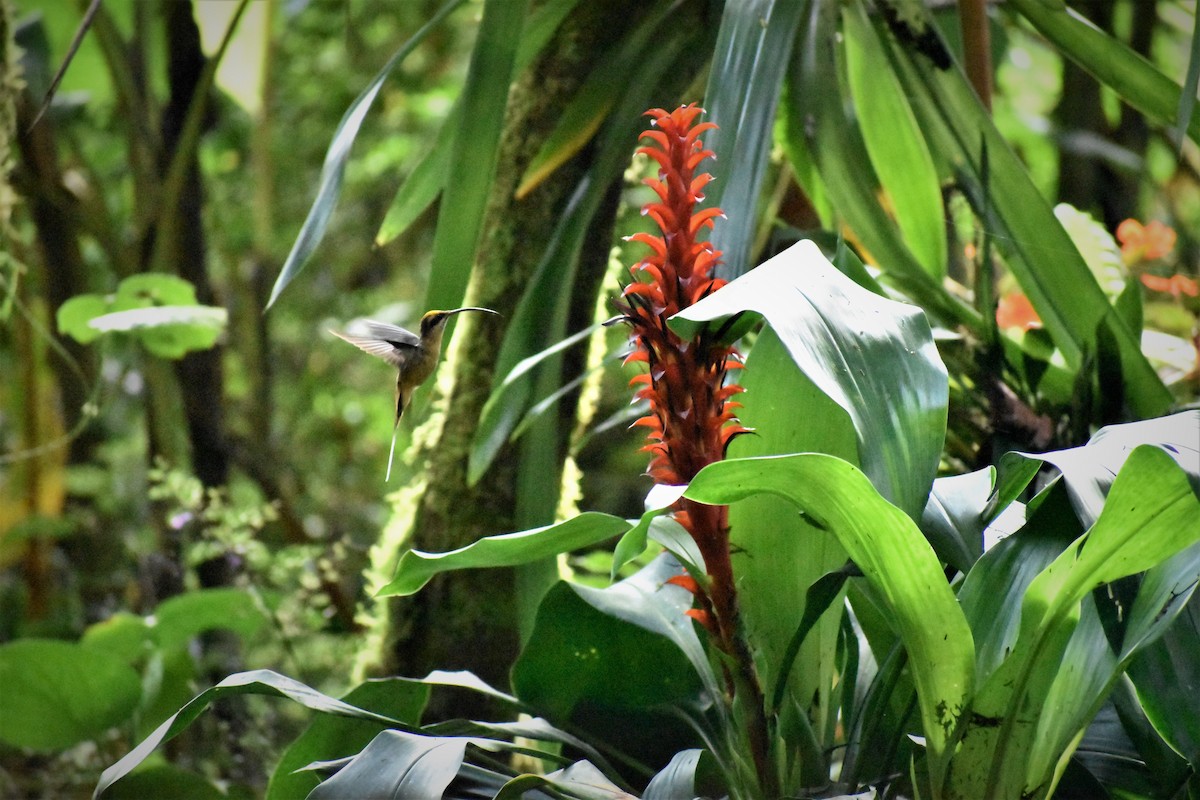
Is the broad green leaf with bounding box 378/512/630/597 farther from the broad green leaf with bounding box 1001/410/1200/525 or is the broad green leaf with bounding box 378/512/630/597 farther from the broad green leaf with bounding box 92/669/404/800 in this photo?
the broad green leaf with bounding box 1001/410/1200/525

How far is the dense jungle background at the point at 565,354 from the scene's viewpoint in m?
0.58

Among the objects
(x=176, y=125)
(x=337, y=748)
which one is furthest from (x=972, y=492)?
(x=176, y=125)

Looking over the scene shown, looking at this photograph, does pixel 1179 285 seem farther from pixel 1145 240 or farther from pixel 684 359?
pixel 684 359

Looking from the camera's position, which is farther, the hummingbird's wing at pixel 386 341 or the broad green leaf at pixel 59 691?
the broad green leaf at pixel 59 691

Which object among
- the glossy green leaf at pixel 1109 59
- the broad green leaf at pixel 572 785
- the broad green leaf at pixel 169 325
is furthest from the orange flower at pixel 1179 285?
the broad green leaf at pixel 169 325

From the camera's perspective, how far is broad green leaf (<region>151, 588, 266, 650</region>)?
1.10m

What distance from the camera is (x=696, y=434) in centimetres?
53

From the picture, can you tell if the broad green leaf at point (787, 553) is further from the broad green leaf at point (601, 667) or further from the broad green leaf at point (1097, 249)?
the broad green leaf at point (1097, 249)

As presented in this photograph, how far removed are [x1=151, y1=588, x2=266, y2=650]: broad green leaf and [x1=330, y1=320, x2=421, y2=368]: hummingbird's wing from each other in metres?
0.58

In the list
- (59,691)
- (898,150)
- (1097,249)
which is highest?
(898,150)

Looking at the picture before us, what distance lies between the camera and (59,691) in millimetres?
992

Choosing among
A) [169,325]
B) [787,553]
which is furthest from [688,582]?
[169,325]

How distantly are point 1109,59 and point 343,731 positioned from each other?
88 centimetres

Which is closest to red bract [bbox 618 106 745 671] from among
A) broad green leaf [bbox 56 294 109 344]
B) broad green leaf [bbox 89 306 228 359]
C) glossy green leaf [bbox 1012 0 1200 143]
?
glossy green leaf [bbox 1012 0 1200 143]
